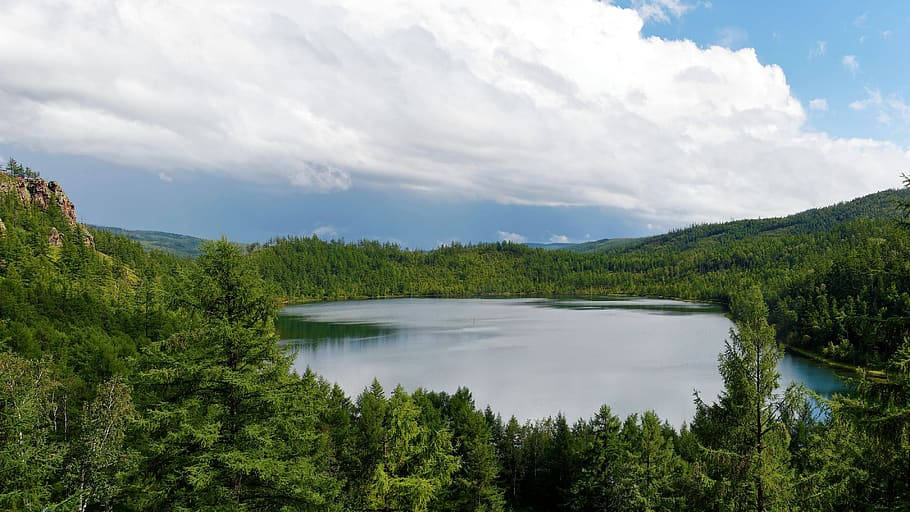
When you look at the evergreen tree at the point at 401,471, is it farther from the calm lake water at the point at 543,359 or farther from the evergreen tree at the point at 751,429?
the calm lake water at the point at 543,359

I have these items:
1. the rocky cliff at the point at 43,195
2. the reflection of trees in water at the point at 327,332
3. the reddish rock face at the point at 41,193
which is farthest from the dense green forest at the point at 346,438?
the reddish rock face at the point at 41,193

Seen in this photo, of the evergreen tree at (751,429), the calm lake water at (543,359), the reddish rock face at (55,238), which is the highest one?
the reddish rock face at (55,238)

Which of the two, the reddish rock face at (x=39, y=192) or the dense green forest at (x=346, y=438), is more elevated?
the reddish rock face at (x=39, y=192)

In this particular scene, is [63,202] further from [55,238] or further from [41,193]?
[55,238]

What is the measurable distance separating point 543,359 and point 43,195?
99.4 meters

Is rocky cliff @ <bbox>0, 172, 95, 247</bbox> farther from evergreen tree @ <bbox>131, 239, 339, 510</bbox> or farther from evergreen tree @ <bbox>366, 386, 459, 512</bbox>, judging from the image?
evergreen tree @ <bbox>131, 239, 339, 510</bbox>

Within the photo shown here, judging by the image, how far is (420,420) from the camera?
26.8 m

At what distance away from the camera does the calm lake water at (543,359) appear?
145 feet

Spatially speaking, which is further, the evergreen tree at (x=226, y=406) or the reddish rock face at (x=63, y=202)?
the reddish rock face at (x=63, y=202)

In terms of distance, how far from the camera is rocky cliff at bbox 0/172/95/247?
89.5 m

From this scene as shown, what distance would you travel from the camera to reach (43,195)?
319ft

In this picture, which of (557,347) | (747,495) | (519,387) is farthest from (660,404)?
(747,495)

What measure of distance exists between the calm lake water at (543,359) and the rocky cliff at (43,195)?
42797 mm

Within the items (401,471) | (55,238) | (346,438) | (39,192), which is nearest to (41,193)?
(39,192)
